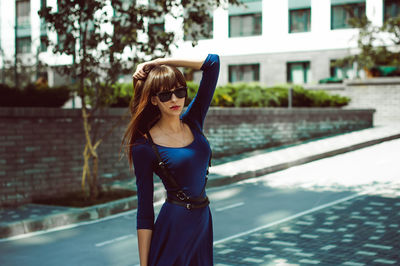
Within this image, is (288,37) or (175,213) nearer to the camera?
(175,213)

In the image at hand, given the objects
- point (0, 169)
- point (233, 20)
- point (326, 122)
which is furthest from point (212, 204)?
point (233, 20)

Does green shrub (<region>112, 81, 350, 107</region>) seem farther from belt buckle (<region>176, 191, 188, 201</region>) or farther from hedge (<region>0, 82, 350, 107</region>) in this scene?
belt buckle (<region>176, 191, 188, 201</region>)

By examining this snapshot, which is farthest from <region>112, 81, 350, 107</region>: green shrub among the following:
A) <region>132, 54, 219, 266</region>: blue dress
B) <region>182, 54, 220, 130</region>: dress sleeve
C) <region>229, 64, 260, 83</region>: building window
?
<region>229, 64, 260, 83</region>: building window

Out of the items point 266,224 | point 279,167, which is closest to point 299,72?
point 279,167

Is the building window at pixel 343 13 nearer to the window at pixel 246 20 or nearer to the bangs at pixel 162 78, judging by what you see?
the window at pixel 246 20

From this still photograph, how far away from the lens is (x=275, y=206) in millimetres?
10570

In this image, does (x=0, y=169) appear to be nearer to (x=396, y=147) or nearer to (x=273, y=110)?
(x=273, y=110)

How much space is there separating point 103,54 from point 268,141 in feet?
30.7

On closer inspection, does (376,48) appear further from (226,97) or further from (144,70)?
(144,70)

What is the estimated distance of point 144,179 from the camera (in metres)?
3.07

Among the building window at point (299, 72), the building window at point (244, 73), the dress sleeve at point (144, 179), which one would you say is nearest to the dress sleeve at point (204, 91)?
the dress sleeve at point (144, 179)

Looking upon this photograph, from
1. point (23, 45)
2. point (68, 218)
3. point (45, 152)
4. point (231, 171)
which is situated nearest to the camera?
point (68, 218)

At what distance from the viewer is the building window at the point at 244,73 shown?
141 ft

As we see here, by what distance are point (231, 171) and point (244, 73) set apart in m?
29.5
